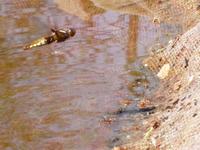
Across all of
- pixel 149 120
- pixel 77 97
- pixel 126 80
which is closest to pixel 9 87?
pixel 77 97

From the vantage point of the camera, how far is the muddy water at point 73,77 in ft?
21.5

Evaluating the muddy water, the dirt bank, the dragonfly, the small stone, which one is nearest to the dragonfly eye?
the dragonfly

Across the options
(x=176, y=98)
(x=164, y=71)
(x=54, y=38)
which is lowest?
(x=54, y=38)

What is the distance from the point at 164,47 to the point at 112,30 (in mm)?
1597

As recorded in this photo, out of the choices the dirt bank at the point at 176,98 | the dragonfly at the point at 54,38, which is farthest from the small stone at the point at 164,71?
the dragonfly at the point at 54,38

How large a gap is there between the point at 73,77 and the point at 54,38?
1739 mm

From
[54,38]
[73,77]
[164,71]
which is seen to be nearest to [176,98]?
[164,71]

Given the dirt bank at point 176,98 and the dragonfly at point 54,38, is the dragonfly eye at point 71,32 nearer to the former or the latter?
the dragonfly at point 54,38

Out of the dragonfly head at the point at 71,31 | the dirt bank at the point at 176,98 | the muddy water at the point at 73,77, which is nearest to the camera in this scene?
the dirt bank at the point at 176,98

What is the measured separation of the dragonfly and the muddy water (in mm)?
139

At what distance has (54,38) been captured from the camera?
9.70 metres

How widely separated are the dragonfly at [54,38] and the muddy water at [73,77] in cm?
14

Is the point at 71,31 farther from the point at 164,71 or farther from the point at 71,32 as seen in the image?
the point at 164,71

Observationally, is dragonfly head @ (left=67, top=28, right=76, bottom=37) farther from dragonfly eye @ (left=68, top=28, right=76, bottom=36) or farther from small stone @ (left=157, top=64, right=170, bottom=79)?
small stone @ (left=157, top=64, right=170, bottom=79)
